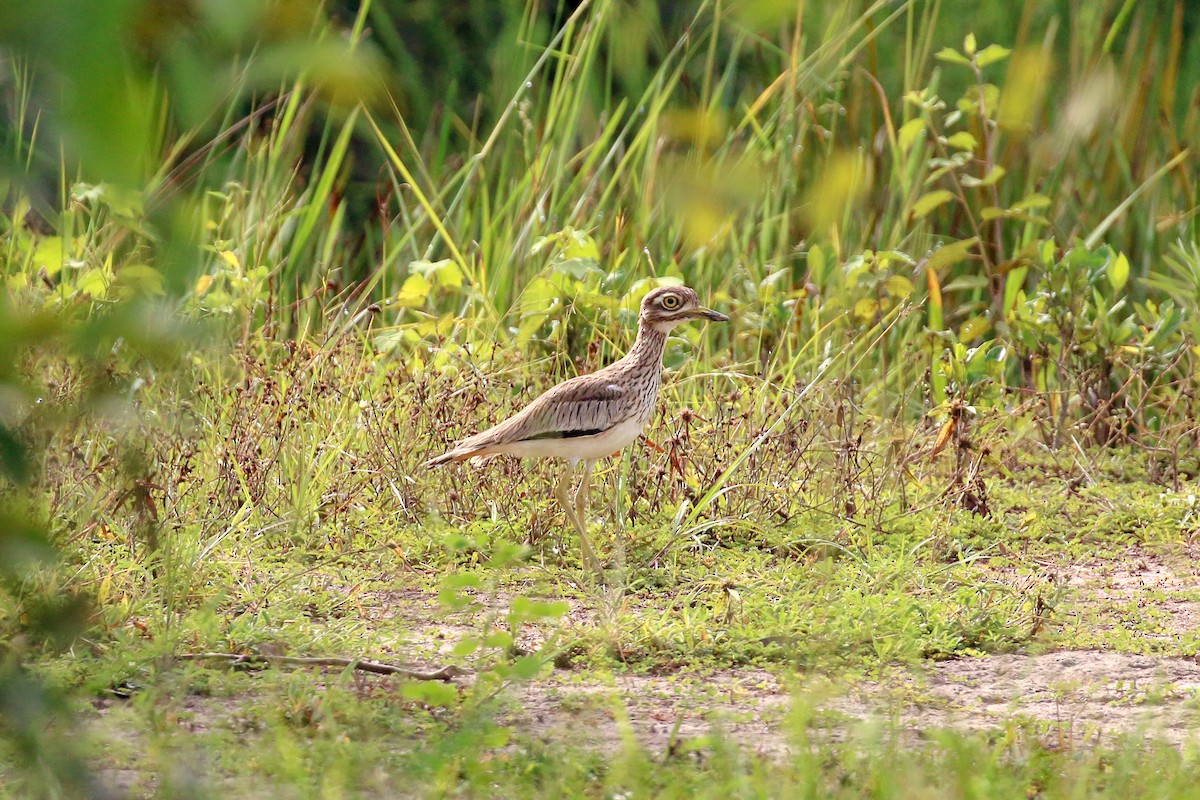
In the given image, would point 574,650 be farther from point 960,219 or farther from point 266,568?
point 960,219

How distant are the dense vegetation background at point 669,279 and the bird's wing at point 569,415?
321 mm

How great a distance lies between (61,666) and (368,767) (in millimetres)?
1003

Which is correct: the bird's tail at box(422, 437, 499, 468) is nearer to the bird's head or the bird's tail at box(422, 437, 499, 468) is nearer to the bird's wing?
the bird's wing

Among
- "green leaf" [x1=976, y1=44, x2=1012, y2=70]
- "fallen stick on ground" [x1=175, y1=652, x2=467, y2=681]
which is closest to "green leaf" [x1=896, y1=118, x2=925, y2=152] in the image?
"green leaf" [x1=976, y1=44, x2=1012, y2=70]

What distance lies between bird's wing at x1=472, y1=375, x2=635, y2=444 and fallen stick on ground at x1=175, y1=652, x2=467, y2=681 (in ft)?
4.09

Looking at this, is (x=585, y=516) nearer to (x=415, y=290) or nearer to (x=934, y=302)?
(x=415, y=290)

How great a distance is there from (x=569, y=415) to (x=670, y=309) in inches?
28.0

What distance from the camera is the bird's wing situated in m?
4.98

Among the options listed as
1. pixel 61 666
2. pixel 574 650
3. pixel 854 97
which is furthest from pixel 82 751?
pixel 854 97

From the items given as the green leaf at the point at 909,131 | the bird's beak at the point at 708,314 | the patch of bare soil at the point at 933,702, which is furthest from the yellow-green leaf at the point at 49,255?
the green leaf at the point at 909,131

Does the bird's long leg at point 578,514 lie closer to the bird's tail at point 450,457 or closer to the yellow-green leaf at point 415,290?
the bird's tail at point 450,457

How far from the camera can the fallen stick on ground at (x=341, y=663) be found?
374cm

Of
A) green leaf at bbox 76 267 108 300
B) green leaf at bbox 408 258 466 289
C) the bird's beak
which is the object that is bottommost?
green leaf at bbox 408 258 466 289

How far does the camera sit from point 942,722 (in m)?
3.59
